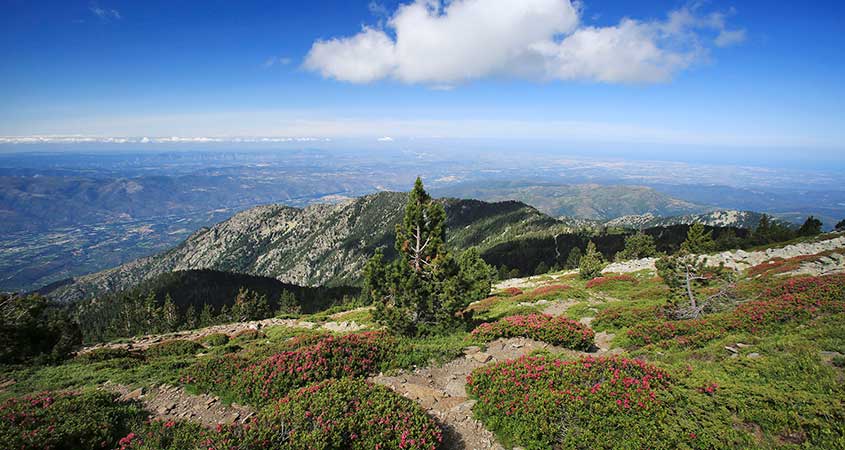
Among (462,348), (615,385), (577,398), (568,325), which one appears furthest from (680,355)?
(462,348)

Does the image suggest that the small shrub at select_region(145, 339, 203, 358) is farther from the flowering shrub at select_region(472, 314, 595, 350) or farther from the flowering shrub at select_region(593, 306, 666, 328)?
the flowering shrub at select_region(593, 306, 666, 328)

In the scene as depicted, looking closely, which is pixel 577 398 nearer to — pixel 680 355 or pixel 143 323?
pixel 680 355

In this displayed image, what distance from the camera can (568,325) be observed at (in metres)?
17.0

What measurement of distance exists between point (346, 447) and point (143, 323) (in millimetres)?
99523

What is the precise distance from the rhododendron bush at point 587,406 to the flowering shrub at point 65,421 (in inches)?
422

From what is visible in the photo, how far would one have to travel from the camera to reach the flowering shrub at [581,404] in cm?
809

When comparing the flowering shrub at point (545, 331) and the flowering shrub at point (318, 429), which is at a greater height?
the flowering shrub at point (318, 429)

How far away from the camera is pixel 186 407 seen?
12000 mm

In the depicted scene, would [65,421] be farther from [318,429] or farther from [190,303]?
[190,303]

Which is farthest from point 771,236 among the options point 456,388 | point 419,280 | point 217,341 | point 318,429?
point 217,341

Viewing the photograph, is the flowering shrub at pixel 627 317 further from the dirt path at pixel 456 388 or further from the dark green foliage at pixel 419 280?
the dark green foliage at pixel 419 280

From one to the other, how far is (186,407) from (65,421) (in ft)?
10.1

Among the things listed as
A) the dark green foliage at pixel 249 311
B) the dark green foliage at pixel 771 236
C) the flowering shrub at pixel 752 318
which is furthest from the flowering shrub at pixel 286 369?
the dark green foliage at pixel 771 236

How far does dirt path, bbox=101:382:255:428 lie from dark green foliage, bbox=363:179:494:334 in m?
8.71
